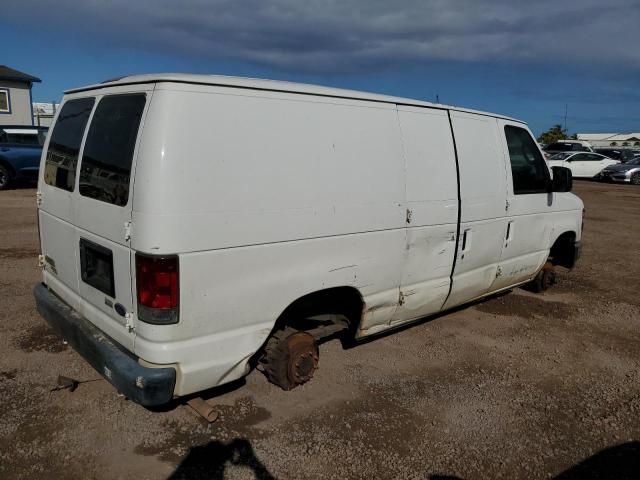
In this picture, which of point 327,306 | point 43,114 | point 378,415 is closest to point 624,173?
point 327,306

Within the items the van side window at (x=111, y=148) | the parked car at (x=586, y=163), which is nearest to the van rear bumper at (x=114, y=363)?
the van side window at (x=111, y=148)

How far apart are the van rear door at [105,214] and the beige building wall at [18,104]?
29.7 meters

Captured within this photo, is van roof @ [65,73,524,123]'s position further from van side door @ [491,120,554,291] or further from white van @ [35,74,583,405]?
van side door @ [491,120,554,291]

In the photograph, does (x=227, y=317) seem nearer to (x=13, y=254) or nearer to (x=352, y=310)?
(x=352, y=310)

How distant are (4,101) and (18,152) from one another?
1649 cm

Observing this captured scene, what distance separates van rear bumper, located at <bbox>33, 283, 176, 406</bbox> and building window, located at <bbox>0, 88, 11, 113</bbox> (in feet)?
98.0

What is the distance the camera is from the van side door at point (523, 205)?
200 inches

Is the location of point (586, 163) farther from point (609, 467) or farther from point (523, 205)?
point (609, 467)

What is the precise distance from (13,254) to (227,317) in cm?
601

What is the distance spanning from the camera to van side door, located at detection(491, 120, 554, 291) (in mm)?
5070

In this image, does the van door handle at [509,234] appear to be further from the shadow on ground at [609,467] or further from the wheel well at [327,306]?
the shadow on ground at [609,467]

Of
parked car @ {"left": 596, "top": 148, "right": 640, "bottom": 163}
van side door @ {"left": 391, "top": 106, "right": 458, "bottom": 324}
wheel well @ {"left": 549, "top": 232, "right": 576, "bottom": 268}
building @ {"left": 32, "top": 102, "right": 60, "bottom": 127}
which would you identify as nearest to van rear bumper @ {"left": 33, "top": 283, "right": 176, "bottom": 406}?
van side door @ {"left": 391, "top": 106, "right": 458, "bottom": 324}

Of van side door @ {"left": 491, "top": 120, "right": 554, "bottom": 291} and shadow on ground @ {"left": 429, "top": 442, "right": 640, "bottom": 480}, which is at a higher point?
van side door @ {"left": 491, "top": 120, "right": 554, "bottom": 291}

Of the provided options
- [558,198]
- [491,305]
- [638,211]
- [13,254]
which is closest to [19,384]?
[13,254]
